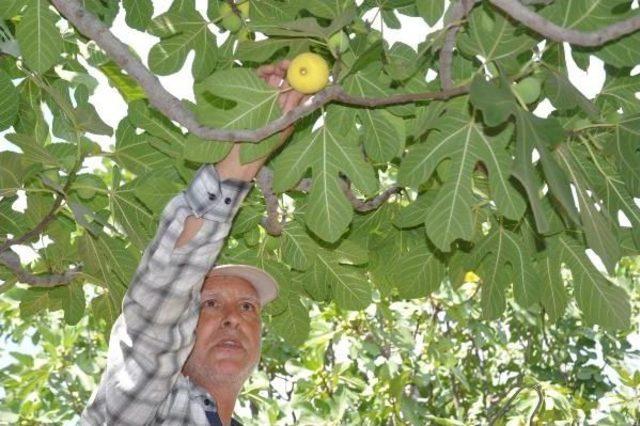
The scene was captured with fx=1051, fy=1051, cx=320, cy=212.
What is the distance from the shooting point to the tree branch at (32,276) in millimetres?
3229

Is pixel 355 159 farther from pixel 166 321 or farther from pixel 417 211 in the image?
pixel 166 321

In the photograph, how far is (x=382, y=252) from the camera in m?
3.58

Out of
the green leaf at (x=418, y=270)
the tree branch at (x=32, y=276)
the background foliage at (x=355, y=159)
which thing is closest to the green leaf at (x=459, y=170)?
the background foliage at (x=355, y=159)

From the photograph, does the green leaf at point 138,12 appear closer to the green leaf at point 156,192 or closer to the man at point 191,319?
the green leaf at point 156,192

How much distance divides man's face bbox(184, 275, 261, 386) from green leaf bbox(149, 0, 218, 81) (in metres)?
0.86

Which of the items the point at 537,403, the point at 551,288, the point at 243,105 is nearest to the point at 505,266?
the point at 551,288

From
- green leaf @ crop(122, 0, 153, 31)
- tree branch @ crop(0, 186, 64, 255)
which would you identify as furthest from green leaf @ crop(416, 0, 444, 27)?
tree branch @ crop(0, 186, 64, 255)

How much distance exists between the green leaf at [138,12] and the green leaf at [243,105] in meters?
0.79

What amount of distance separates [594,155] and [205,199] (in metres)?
1.00

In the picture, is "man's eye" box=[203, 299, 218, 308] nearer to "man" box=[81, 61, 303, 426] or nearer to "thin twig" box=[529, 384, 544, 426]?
"man" box=[81, 61, 303, 426]

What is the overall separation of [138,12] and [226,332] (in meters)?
1.07

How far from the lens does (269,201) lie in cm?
307

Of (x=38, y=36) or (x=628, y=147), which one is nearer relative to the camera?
(x=628, y=147)

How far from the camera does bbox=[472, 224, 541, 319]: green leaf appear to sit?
3186 mm
